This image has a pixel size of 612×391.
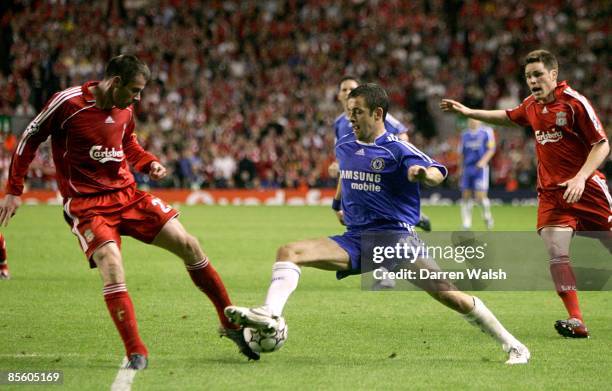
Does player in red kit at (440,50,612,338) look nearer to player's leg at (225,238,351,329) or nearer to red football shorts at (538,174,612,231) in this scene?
red football shorts at (538,174,612,231)

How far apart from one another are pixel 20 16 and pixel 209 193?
9073 millimetres

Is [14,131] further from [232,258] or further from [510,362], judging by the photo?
[510,362]

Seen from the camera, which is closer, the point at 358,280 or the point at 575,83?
the point at 358,280

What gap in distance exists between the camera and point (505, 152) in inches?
1242

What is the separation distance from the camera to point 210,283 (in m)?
7.27

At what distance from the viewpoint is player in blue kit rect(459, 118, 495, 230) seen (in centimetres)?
1997

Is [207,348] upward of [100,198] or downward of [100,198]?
downward

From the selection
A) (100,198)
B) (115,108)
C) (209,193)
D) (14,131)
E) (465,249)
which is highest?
(115,108)

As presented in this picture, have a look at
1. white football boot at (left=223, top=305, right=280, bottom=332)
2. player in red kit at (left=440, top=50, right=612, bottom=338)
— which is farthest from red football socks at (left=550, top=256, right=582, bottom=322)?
white football boot at (left=223, top=305, right=280, bottom=332)

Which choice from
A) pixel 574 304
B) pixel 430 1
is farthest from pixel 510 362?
pixel 430 1

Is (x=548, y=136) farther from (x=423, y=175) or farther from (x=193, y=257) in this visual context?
(x=193, y=257)

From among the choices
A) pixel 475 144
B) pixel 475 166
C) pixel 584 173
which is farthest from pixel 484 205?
pixel 584 173

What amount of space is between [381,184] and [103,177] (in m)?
2.06

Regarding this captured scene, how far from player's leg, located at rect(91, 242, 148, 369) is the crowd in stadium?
73.7 feet
